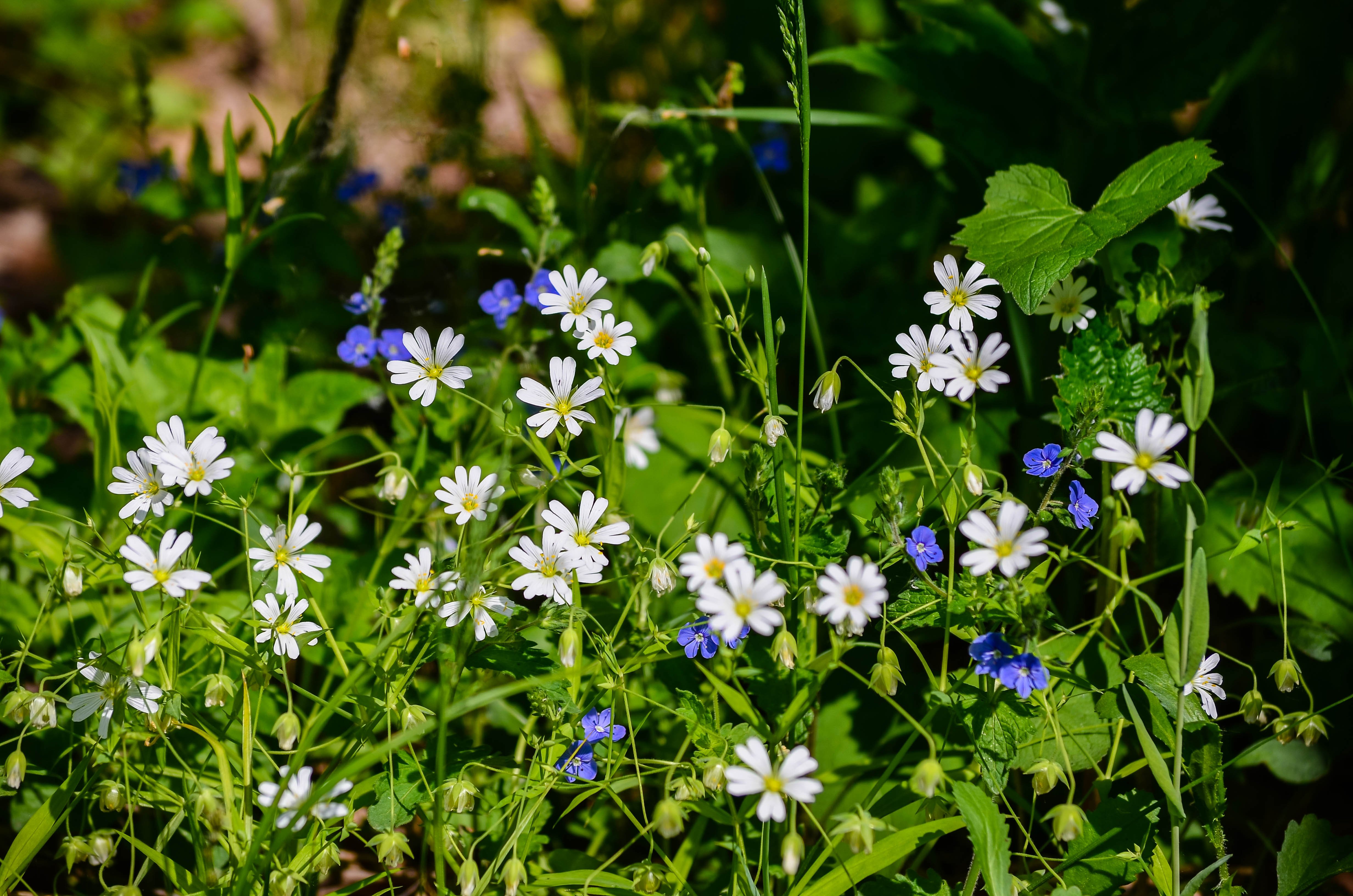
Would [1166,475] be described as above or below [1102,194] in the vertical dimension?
below

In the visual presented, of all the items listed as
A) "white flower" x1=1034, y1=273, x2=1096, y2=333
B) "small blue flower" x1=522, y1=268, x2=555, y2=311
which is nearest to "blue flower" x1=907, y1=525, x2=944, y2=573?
"white flower" x1=1034, y1=273, x2=1096, y2=333

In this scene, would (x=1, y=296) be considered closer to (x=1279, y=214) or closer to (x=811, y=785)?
→ (x=811, y=785)

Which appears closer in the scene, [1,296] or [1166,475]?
[1166,475]

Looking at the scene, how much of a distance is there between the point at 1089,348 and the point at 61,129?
378 cm

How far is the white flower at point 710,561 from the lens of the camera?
114 cm

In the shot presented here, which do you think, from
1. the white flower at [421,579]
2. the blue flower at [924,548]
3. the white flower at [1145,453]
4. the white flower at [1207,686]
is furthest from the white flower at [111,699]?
the white flower at [1207,686]

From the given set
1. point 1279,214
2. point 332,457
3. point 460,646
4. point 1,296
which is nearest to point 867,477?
point 460,646

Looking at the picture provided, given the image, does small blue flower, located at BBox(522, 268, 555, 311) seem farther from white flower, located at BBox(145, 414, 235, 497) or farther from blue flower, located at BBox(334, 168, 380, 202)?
blue flower, located at BBox(334, 168, 380, 202)

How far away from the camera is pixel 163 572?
1.24 meters

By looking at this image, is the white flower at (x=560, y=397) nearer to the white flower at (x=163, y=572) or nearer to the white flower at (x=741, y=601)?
the white flower at (x=741, y=601)

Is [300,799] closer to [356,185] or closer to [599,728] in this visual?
[599,728]

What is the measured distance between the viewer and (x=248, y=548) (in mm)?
1337

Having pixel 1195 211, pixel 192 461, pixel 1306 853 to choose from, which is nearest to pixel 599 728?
pixel 192 461

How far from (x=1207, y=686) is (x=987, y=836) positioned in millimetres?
442
